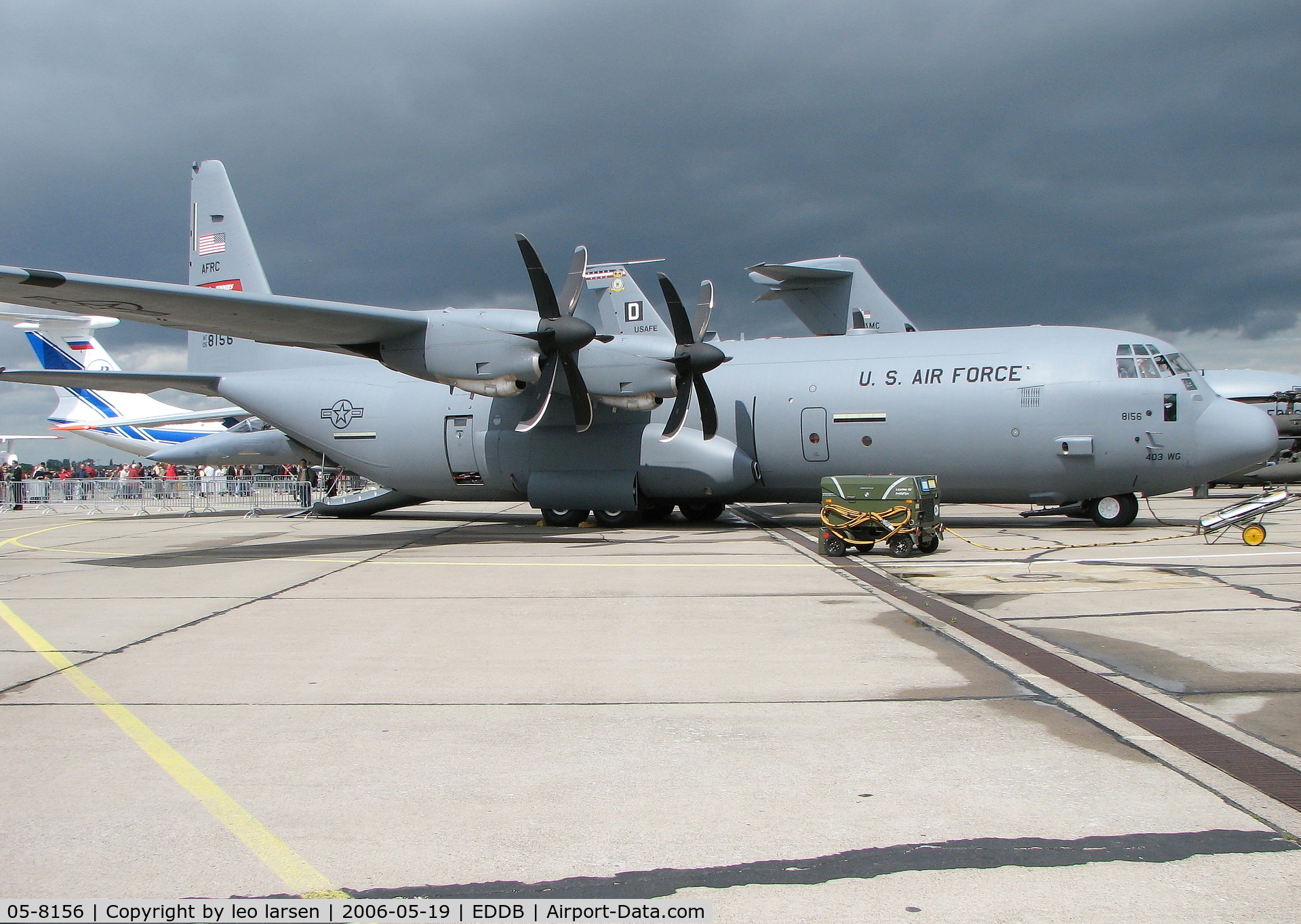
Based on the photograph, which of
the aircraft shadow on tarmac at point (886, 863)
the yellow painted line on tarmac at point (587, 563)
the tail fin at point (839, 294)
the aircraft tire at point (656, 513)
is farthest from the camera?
the tail fin at point (839, 294)

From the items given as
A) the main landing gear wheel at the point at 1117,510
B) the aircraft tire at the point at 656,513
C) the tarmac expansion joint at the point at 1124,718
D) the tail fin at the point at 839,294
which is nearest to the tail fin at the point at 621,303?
the tail fin at the point at 839,294

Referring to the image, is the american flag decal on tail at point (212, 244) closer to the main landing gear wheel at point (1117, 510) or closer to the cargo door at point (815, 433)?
the cargo door at point (815, 433)

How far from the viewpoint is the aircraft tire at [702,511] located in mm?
21406

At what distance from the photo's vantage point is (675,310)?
17250 millimetres

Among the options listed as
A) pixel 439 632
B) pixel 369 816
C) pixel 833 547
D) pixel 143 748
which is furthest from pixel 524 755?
pixel 833 547

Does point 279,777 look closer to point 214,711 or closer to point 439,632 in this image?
point 214,711

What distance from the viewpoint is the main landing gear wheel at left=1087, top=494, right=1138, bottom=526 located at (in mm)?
17484

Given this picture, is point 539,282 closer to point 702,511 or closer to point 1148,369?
point 702,511

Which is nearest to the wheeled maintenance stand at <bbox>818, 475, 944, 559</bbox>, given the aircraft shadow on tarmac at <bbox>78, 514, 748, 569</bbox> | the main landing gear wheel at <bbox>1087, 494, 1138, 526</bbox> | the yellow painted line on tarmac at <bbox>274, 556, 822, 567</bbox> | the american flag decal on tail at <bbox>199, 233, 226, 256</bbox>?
the yellow painted line on tarmac at <bbox>274, 556, 822, 567</bbox>

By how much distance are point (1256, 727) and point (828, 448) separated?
1322 centimetres

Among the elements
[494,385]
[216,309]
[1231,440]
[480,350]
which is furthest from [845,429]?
[216,309]

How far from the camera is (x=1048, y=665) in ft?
21.0

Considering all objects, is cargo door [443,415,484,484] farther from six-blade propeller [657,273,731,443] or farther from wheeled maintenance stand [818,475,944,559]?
wheeled maintenance stand [818,475,944,559]

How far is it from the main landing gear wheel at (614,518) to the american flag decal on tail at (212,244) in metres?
12.1
